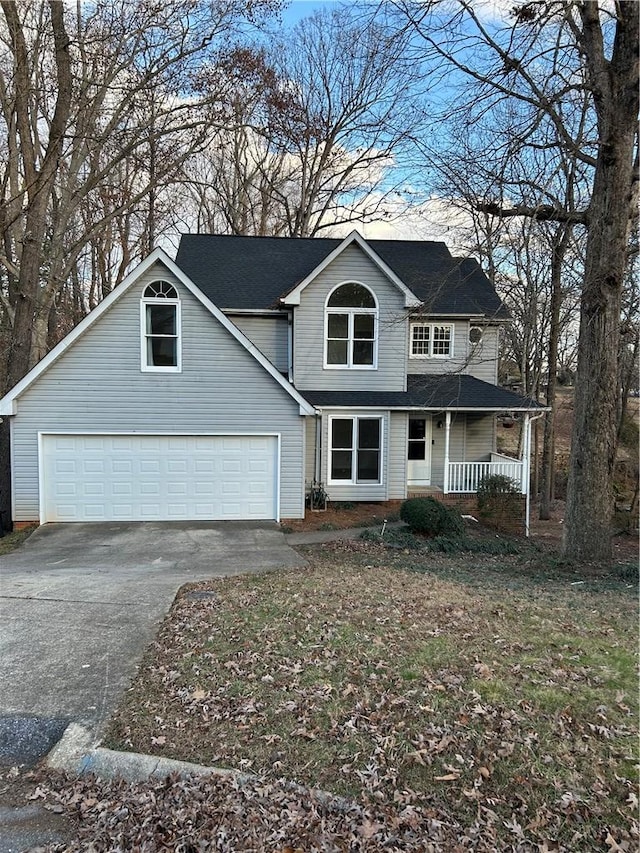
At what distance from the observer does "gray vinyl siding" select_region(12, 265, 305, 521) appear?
42.7 ft

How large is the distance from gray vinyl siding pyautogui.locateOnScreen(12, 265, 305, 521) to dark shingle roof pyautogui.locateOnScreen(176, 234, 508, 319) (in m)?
3.44

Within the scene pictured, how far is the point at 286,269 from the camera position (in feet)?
59.8

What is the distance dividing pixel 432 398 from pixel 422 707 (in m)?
12.5

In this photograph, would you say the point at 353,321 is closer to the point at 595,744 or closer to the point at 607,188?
the point at 607,188

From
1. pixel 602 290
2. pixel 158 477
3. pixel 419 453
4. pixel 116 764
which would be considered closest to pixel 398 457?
pixel 419 453

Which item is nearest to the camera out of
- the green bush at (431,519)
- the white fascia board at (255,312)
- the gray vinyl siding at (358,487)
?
the green bush at (431,519)

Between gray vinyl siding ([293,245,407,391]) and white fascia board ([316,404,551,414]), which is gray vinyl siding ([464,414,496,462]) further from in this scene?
gray vinyl siding ([293,245,407,391])

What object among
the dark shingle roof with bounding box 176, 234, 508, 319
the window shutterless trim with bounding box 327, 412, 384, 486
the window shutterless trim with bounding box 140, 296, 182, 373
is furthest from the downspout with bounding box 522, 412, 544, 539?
the window shutterless trim with bounding box 140, 296, 182, 373

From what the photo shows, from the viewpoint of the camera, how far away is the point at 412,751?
356 centimetres

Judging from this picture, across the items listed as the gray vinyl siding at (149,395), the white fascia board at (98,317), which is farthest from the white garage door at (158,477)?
Answer: the white fascia board at (98,317)

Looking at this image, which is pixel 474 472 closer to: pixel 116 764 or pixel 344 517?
pixel 344 517

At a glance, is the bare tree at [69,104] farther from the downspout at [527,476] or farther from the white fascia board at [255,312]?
the downspout at [527,476]

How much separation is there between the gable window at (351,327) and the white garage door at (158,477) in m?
3.93

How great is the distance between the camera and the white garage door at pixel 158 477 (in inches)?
523
